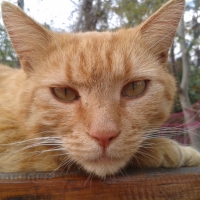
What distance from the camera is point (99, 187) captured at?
49.3 inches

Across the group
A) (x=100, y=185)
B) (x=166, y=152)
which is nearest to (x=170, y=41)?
(x=166, y=152)

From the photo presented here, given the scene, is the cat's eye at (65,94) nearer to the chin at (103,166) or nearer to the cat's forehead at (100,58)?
the cat's forehead at (100,58)

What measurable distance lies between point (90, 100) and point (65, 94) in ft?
0.60

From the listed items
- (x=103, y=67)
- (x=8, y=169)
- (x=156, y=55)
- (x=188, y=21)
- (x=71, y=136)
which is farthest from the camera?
(x=188, y=21)

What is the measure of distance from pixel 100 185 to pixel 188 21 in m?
3.88

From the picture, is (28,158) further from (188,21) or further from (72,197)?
(188,21)

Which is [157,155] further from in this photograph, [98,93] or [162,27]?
[162,27]

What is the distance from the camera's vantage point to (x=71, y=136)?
138 cm

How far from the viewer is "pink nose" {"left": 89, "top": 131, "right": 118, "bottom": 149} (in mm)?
1271

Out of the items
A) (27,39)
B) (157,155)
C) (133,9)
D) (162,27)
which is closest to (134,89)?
(157,155)

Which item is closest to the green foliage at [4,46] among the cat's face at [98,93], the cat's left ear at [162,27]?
the cat's face at [98,93]

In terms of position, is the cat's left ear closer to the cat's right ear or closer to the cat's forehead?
the cat's forehead

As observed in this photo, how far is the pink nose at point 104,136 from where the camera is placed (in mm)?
1271

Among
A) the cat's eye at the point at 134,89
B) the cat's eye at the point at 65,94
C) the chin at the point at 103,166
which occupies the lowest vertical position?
the chin at the point at 103,166
